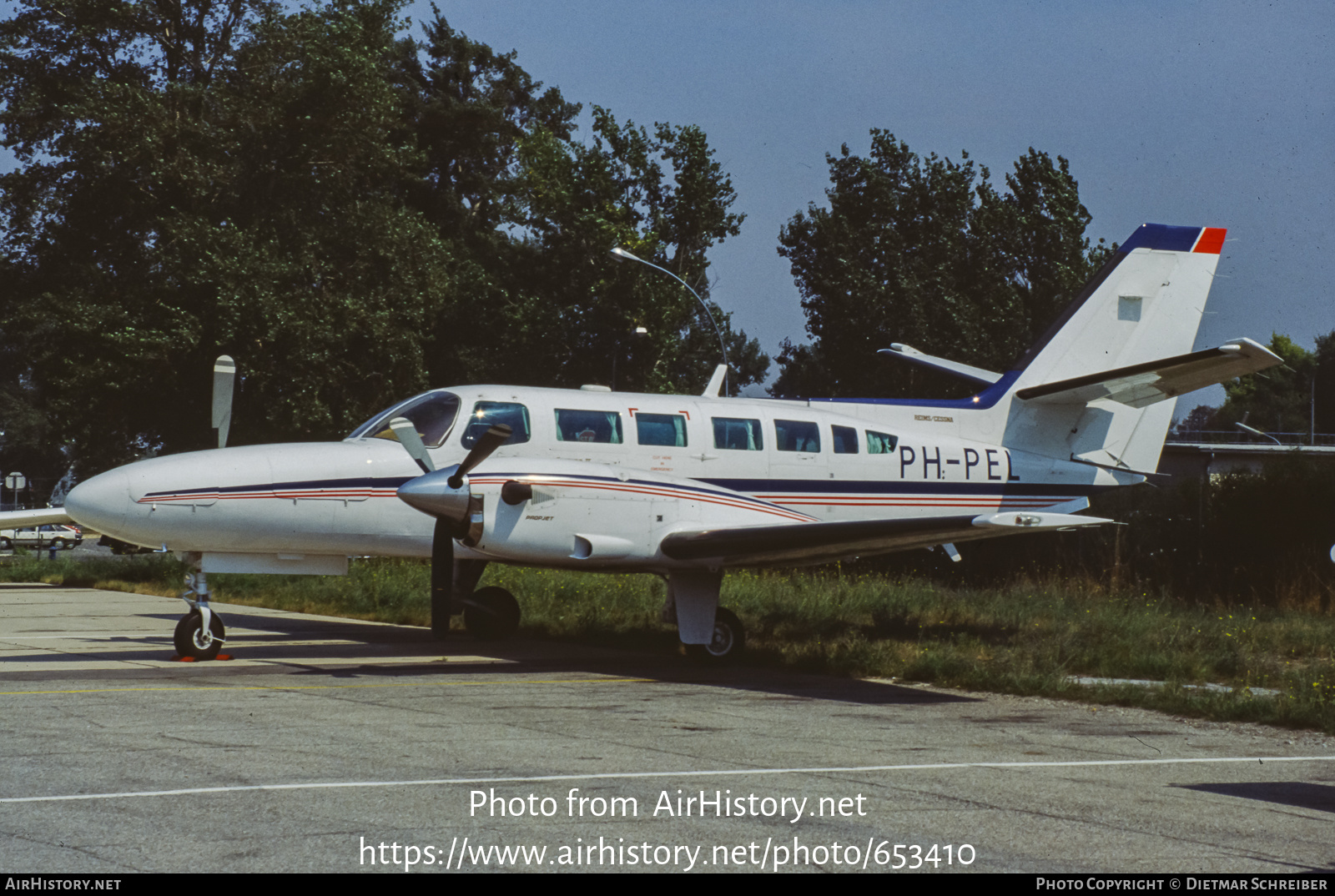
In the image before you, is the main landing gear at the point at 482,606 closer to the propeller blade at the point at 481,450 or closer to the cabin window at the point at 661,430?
the propeller blade at the point at 481,450

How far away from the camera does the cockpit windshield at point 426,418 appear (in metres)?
14.6

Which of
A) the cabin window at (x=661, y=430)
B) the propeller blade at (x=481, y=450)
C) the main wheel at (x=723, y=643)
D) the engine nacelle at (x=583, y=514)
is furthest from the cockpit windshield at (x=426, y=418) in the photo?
the main wheel at (x=723, y=643)

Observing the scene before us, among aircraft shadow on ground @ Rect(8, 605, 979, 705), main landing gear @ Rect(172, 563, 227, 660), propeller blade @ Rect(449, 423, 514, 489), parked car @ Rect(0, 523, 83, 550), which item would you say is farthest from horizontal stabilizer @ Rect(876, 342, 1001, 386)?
parked car @ Rect(0, 523, 83, 550)

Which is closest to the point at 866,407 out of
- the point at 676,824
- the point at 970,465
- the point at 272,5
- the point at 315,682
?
the point at 970,465

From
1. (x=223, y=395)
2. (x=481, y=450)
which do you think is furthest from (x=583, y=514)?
(x=223, y=395)

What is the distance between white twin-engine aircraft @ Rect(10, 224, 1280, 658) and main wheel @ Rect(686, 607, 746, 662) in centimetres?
2

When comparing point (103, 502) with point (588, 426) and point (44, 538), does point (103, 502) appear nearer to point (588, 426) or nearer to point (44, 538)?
point (588, 426)

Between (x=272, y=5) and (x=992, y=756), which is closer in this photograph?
(x=992, y=756)

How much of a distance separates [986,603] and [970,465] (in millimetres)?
4353

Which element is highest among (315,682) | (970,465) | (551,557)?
(970,465)

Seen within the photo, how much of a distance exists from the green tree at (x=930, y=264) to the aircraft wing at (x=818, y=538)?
1388 inches
